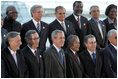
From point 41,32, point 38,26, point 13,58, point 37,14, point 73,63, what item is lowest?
point 73,63

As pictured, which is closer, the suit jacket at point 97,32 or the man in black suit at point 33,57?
the man in black suit at point 33,57

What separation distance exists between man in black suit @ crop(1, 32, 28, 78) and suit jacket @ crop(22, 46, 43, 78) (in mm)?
132

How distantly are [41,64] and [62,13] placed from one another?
4.11 ft

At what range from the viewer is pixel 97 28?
567 centimetres

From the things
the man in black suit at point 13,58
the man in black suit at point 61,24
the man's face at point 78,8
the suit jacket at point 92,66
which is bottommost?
the suit jacket at point 92,66

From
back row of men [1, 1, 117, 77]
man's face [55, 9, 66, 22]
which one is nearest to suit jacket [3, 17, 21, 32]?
back row of men [1, 1, 117, 77]

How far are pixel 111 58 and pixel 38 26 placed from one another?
5.12 feet

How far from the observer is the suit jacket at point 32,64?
4.59 m

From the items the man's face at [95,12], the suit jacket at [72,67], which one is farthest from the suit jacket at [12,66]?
the man's face at [95,12]

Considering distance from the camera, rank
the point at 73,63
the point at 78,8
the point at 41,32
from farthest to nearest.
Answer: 1. the point at 78,8
2. the point at 41,32
3. the point at 73,63

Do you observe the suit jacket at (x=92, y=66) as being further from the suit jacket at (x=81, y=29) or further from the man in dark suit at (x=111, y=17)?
the man in dark suit at (x=111, y=17)

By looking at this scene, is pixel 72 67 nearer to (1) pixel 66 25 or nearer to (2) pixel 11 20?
(1) pixel 66 25

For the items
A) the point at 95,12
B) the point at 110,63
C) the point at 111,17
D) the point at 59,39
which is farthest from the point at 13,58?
the point at 111,17

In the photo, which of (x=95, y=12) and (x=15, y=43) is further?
(x=95, y=12)
